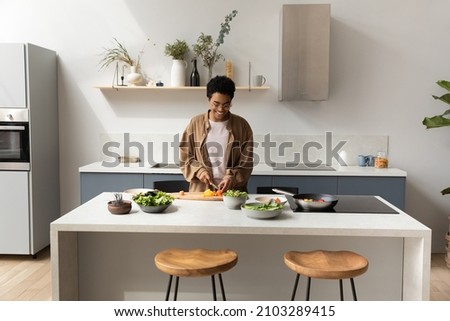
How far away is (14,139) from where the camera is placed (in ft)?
14.5

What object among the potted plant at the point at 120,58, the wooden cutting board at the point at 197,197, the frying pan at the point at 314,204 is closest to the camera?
the frying pan at the point at 314,204

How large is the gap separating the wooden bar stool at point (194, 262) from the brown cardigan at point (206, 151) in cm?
94

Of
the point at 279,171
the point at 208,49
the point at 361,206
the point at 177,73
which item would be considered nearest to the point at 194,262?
the point at 361,206

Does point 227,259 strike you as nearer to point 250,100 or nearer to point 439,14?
point 250,100

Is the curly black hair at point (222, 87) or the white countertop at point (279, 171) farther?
the white countertop at point (279, 171)

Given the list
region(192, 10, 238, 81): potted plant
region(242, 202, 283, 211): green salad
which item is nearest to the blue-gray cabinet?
region(192, 10, 238, 81): potted plant

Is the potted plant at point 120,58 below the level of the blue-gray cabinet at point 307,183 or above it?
above

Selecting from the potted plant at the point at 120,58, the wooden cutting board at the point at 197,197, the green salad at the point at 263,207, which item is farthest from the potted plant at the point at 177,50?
the green salad at the point at 263,207

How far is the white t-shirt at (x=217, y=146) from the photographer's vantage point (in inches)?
128

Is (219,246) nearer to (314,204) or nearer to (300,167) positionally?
(314,204)

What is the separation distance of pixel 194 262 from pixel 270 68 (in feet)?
10.4

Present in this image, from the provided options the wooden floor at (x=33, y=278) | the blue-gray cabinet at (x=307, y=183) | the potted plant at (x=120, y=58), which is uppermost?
the potted plant at (x=120, y=58)

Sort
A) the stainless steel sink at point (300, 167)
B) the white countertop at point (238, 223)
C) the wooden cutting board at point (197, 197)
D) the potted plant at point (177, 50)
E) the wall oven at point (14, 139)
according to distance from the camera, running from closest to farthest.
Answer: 1. the white countertop at point (238, 223)
2. the wooden cutting board at point (197, 197)
3. the wall oven at point (14, 139)
4. the stainless steel sink at point (300, 167)
5. the potted plant at point (177, 50)

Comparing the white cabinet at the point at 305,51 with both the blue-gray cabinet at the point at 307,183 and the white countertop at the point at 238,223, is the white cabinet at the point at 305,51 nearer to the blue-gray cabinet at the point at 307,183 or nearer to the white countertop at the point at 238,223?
the blue-gray cabinet at the point at 307,183
